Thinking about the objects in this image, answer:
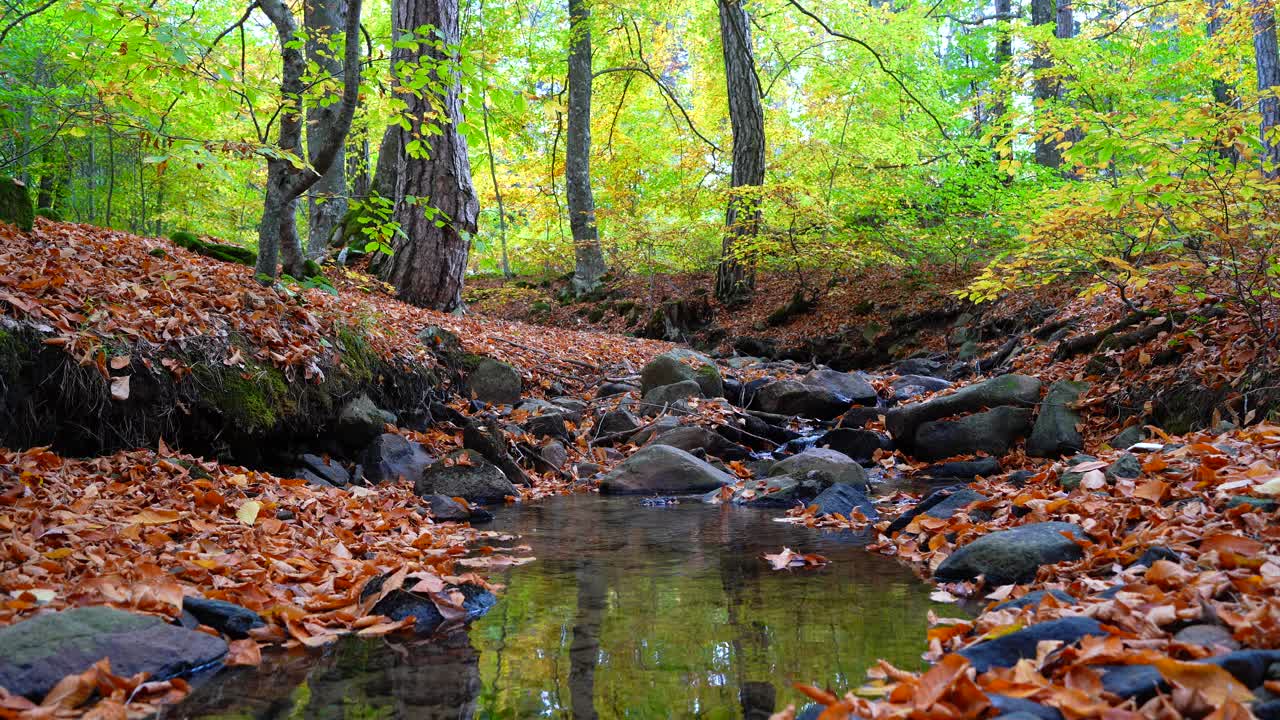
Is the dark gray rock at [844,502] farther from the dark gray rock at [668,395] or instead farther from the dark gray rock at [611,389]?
the dark gray rock at [611,389]

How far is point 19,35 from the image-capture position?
39.1ft

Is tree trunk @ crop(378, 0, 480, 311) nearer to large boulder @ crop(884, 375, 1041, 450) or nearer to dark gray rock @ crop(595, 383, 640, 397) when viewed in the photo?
dark gray rock @ crop(595, 383, 640, 397)

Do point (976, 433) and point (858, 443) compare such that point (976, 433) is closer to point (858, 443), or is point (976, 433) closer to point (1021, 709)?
point (858, 443)

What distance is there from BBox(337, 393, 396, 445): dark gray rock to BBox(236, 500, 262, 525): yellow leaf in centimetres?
181

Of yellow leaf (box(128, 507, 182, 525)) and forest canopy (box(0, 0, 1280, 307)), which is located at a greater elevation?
forest canopy (box(0, 0, 1280, 307))

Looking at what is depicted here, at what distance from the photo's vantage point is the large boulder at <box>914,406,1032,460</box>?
23.3 ft

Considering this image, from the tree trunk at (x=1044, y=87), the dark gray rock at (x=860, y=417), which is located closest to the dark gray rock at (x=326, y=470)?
the dark gray rock at (x=860, y=417)

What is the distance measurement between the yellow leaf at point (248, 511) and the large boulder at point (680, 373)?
208 inches

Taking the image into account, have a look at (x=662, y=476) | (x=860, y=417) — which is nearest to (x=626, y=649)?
(x=662, y=476)

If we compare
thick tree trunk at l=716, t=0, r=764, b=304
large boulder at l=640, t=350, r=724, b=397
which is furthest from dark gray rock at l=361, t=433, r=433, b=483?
thick tree trunk at l=716, t=0, r=764, b=304

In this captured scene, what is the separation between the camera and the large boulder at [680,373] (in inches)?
361

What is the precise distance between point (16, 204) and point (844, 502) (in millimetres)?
6255

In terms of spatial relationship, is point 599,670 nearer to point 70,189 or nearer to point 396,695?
point 396,695

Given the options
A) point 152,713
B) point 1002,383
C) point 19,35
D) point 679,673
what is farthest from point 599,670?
point 19,35
